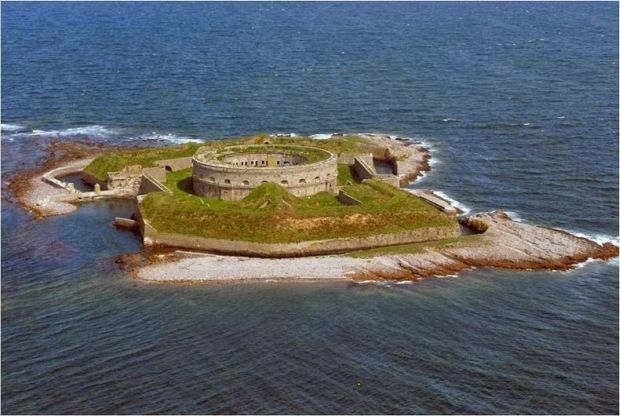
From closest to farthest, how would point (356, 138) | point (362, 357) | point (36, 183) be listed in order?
point (362, 357) → point (36, 183) → point (356, 138)

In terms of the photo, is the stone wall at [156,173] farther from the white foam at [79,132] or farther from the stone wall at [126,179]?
the white foam at [79,132]

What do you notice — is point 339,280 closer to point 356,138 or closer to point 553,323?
point 553,323

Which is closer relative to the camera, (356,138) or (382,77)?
(356,138)

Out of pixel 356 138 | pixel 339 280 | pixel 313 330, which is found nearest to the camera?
pixel 313 330

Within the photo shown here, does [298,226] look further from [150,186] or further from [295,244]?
[150,186]

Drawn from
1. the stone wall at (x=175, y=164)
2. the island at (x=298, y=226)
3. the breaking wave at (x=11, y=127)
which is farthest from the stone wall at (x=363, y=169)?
the breaking wave at (x=11, y=127)

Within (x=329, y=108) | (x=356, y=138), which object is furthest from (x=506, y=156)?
(x=329, y=108)
